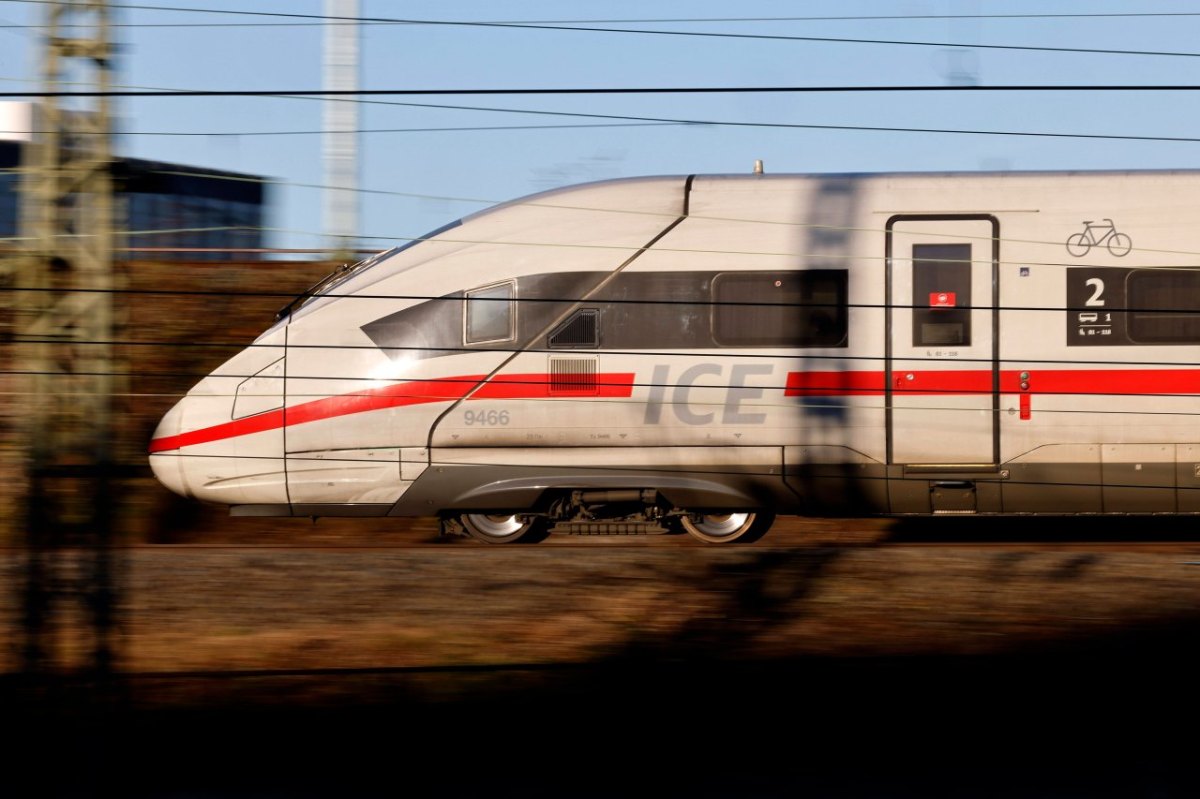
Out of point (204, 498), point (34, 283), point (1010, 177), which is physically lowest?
point (204, 498)

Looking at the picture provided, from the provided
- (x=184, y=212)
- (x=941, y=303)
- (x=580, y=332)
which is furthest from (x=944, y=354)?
(x=184, y=212)

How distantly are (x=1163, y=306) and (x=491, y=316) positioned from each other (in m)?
5.11

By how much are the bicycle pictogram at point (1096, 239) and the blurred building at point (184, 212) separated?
11446 mm

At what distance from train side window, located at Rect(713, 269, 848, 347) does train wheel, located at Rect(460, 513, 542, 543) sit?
2232mm

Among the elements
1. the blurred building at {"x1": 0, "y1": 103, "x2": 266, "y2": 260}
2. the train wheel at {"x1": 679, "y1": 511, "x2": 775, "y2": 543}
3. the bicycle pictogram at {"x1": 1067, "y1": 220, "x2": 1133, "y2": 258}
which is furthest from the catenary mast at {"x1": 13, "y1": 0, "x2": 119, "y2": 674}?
the blurred building at {"x1": 0, "y1": 103, "x2": 266, "y2": 260}

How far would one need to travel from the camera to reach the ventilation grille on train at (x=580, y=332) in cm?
973

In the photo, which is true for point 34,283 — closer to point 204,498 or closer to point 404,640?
point 404,640

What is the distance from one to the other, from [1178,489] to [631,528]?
4.21 m

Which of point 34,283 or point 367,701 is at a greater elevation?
point 34,283

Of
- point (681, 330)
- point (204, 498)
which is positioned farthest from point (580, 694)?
point (204, 498)

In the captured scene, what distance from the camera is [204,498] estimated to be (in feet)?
33.0

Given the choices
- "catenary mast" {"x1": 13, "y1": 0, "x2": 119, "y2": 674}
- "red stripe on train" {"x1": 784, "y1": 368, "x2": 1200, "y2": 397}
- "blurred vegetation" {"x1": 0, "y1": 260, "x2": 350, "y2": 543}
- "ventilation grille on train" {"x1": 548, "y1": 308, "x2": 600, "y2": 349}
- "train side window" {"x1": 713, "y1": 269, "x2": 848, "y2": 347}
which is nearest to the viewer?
"catenary mast" {"x1": 13, "y1": 0, "x2": 119, "y2": 674}

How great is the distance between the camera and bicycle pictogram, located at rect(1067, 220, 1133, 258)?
9516 mm

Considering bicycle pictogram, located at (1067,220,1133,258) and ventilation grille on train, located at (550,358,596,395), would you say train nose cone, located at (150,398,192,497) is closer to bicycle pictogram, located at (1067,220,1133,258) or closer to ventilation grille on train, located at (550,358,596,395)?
ventilation grille on train, located at (550,358,596,395)
